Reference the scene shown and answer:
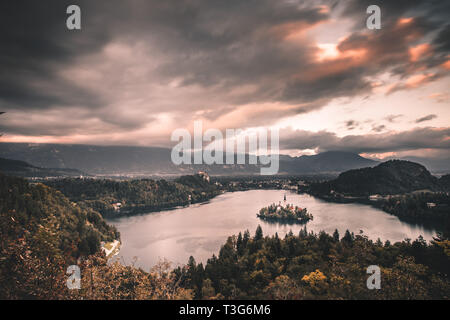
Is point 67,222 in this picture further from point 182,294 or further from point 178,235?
point 182,294

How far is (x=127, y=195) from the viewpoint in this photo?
5492 inches

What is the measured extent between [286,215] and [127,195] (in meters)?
95.4

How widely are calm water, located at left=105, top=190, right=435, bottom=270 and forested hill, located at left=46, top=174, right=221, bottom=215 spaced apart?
981 inches

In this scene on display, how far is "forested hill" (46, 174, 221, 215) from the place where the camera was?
122 m

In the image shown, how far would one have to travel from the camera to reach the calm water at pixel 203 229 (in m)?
57.5

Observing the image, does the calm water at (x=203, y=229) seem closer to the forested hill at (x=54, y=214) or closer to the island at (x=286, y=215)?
the island at (x=286, y=215)

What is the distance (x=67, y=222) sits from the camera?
195ft

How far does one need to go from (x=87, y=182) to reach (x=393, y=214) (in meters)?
171

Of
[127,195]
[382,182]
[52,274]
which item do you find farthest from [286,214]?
[382,182]

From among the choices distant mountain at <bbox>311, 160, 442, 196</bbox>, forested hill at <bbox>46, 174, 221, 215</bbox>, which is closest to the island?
forested hill at <bbox>46, 174, 221, 215</bbox>

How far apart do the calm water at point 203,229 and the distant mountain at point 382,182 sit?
68340 mm

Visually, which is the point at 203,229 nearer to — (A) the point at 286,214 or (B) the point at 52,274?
(A) the point at 286,214

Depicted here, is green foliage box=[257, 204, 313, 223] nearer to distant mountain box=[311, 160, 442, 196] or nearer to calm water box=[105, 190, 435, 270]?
calm water box=[105, 190, 435, 270]

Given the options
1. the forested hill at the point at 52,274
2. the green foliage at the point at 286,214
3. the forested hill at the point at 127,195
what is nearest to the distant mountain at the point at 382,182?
the green foliage at the point at 286,214
